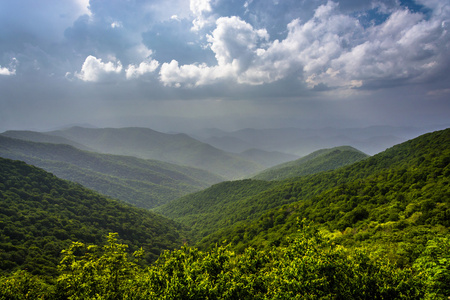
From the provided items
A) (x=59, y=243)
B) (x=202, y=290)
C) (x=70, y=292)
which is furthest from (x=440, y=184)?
(x=59, y=243)

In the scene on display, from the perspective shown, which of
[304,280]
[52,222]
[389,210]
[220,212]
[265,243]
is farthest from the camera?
[220,212]

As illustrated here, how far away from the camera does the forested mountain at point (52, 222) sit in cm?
6912

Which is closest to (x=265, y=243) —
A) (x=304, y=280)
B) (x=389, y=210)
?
(x=389, y=210)

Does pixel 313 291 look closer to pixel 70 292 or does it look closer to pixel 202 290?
pixel 202 290

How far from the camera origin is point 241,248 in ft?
210

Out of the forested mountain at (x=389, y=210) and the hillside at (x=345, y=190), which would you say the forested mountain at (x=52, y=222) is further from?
the forested mountain at (x=389, y=210)

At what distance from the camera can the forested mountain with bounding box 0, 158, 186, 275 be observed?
69125 mm

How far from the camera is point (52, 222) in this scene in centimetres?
9806

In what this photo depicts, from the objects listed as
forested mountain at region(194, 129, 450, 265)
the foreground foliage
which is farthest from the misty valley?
forested mountain at region(194, 129, 450, 265)

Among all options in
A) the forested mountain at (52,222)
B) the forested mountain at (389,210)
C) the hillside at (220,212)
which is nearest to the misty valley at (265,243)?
the forested mountain at (389,210)

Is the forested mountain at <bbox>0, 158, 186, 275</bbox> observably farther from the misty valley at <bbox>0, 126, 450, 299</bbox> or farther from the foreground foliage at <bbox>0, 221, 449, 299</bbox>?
the foreground foliage at <bbox>0, 221, 449, 299</bbox>

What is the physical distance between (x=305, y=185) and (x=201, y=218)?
88.5 metres

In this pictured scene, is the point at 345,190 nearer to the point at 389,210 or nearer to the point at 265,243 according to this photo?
the point at 389,210

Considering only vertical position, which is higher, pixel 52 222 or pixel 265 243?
pixel 265 243
